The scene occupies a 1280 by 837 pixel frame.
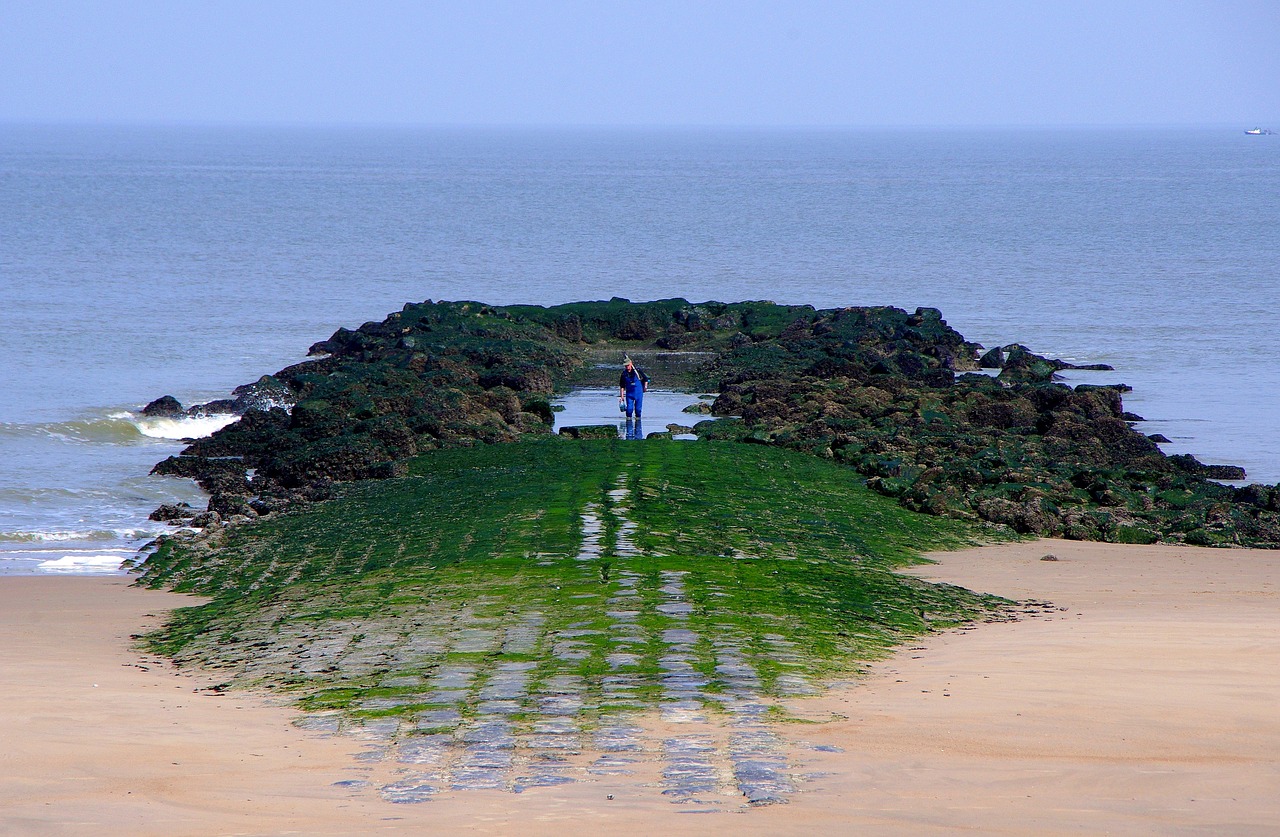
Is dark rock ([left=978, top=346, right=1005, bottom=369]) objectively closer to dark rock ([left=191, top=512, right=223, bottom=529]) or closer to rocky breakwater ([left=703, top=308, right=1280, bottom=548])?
rocky breakwater ([left=703, top=308, right=1280, bottom=548])

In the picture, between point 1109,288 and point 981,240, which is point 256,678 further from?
point 981,240

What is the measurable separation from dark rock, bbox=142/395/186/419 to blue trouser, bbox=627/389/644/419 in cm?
1116

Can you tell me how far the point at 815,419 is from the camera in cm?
2612

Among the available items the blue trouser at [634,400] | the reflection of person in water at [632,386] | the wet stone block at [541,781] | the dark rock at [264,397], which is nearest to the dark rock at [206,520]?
the reflection of person in water at [632,386]

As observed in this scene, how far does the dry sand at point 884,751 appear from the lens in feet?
25.6

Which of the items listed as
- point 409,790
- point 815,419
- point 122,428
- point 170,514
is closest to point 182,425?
point 122,428

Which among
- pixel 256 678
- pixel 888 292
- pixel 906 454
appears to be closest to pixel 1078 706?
pixel 256 678

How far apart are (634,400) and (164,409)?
38.3ft

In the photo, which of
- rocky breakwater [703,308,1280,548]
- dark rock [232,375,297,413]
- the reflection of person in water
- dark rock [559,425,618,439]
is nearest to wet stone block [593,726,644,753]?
rocky breakwater [703,308,1280,548]

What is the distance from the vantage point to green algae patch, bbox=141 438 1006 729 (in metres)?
11.3

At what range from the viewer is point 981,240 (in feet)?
281

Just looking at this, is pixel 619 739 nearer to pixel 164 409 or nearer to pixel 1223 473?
pixel 1223 473

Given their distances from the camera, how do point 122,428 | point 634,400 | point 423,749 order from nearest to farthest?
point 423,749, point 634,400, point 122,428

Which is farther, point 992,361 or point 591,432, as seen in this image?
point 992,361
